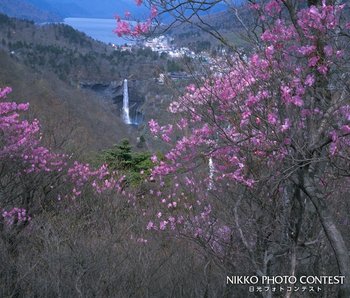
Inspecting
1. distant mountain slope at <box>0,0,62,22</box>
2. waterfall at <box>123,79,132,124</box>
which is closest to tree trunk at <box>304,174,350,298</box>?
waterfall at <box>123,79,132,124</box>

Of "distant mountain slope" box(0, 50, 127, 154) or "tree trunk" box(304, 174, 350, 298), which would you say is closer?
"tree trunk" box(304, 174, 350, 298)

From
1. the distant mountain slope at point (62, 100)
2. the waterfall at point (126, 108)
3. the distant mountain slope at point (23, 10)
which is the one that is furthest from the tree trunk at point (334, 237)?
the distant mountain slope at point (23, 10)

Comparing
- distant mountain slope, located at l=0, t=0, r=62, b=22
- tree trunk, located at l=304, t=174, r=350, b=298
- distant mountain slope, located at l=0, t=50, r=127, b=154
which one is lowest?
tree trunk, located at l=304, t=174, r=350, b=298

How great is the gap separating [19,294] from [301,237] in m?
2.59

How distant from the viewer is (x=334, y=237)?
156 inches

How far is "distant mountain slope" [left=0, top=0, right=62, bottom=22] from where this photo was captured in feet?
278

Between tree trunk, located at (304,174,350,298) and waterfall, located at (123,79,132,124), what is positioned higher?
waterfall, located at (123,79,132,124)

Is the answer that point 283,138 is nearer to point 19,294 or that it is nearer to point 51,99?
point 19,294

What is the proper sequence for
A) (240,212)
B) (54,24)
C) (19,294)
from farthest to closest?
1. (54,24)
2. (240,212)
3. (19,294)

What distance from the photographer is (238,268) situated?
541cm

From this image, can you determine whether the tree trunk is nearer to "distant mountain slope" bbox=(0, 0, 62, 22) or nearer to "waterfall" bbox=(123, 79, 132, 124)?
"waterfall" bbox=(123, 79, 132, 124)

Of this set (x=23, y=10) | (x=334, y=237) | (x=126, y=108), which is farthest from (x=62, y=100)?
(x=23, y=10)

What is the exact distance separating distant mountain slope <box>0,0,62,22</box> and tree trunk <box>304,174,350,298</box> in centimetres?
8240

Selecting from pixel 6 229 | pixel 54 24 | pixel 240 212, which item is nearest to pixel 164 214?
pixel 6 229
